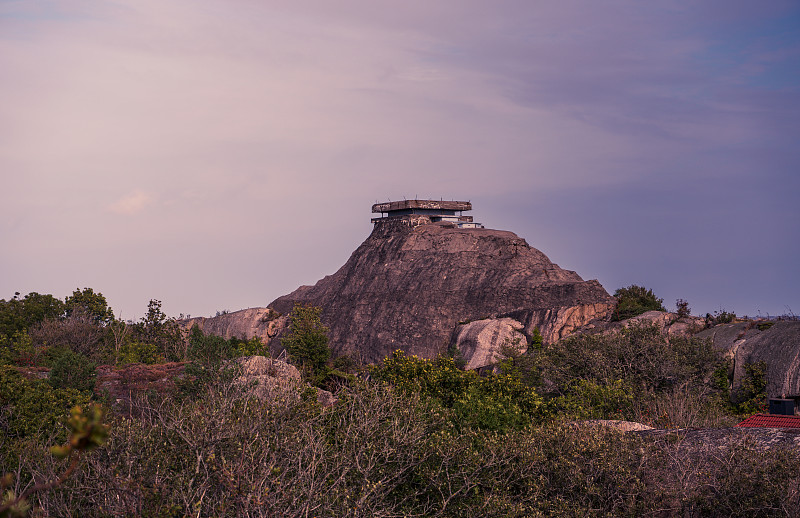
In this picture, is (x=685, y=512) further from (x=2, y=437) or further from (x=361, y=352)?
(x=361, y=352)

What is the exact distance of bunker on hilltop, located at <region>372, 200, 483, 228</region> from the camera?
94375 millimetres

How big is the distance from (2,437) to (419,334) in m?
50.5

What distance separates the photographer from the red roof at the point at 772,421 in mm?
32438

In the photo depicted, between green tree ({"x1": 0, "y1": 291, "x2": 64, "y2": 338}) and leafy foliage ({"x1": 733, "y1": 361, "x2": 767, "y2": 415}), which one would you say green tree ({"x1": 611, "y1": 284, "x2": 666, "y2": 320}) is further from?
green tree ({"x1": 0, "y1": 291, "x2": 64, "y2": 338})

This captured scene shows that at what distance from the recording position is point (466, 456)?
70.0 feet

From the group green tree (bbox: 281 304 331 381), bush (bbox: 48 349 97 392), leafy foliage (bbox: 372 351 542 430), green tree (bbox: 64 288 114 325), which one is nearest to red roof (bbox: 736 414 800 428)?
leafy foliage (bbox: 372 351 542 430)

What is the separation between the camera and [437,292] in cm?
8069

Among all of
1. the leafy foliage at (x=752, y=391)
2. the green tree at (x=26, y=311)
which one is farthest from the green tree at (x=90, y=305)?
the leafy foliage at (x=752, y=391)

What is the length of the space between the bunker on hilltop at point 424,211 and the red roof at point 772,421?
201ft

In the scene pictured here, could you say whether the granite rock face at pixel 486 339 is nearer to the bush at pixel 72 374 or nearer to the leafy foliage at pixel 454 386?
the leafy foliage at pixel 454 386

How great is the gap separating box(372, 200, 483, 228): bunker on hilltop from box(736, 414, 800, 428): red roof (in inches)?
2410

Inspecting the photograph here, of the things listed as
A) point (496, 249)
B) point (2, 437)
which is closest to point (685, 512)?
point (2, 437)

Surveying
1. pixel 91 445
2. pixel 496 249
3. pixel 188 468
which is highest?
pixel 496 249

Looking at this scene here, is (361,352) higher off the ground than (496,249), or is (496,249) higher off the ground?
(496,249)
